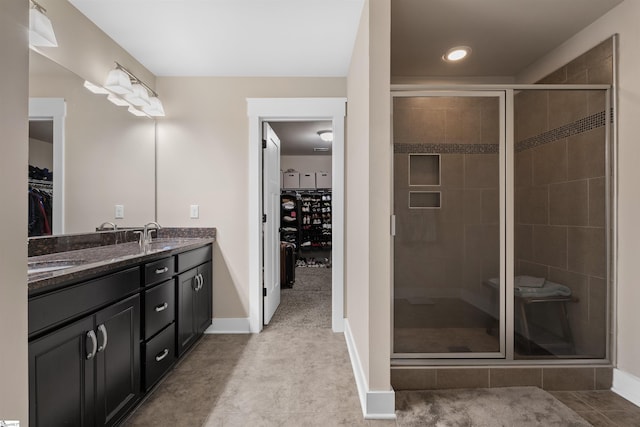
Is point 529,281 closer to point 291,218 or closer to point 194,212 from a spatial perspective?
point 194,212

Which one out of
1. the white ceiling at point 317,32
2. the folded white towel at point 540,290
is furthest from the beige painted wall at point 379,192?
the folded white towel at point 540,290

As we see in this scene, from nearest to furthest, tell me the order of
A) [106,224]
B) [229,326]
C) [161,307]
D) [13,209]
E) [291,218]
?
[13,209]
[161,307]
[106,224]
[229,326]
[291,218]

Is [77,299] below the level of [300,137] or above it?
below

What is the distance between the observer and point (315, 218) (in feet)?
→ 23.6

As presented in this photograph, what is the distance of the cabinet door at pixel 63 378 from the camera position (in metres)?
1.11

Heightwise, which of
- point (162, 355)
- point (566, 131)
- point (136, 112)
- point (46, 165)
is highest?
point (136, 112)

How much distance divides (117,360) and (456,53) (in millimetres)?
3130

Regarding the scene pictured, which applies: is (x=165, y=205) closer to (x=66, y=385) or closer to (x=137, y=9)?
(x=137, y=9)

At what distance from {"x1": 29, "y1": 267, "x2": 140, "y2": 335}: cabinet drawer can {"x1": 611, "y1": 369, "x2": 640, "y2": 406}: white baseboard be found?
2988 millimetres

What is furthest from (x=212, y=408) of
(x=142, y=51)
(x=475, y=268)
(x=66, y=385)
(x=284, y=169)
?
(x=284, y=169)

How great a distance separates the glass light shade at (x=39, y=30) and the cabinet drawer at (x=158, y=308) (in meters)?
1.49

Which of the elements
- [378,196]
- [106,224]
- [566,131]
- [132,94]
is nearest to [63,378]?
[106,224]

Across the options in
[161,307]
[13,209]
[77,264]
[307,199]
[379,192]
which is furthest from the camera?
[307,199]

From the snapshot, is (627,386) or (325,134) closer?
(627,386)
